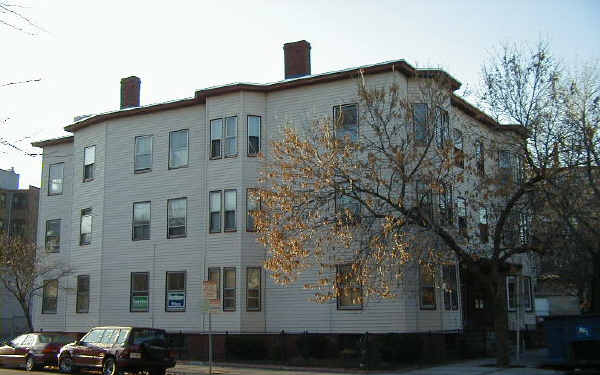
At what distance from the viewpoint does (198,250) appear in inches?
1115

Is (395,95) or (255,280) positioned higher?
(395,95)

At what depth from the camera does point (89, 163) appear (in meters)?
32.7

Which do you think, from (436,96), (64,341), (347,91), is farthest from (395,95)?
(64,341)

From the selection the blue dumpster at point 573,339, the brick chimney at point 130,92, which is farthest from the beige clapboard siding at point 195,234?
the blue dumpster at point 573,339

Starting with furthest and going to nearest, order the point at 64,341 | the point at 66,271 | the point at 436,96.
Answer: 1. the point at 66,271
2. the point at 64,341
3. the point at 436,96

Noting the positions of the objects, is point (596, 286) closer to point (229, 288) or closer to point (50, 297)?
point (229, 288)

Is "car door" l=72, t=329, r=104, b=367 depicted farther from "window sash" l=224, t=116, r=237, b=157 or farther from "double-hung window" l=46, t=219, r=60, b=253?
"double-hung window" l=46, t=219, r=60, b=253

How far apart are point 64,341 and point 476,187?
51.9 ft

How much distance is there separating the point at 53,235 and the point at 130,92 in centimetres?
827

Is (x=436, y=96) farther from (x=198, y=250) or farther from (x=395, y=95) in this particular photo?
(x=198, y=250)

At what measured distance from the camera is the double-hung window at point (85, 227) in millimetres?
31781

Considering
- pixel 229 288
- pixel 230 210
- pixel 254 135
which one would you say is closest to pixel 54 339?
pixel 229 288

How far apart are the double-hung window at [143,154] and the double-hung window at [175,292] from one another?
508 centimetres

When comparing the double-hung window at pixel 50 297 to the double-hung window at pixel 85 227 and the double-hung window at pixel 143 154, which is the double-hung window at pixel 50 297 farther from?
the double-hung window at pixel 143 154
